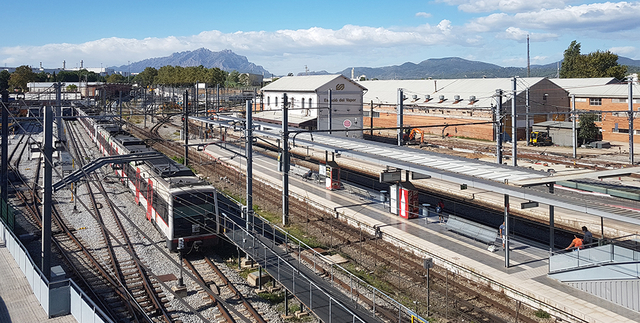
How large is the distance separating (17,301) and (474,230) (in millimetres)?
14563

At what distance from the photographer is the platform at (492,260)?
41.2 feet

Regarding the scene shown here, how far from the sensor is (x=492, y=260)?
15992mm

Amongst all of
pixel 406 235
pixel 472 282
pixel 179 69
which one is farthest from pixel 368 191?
pixel 179 69

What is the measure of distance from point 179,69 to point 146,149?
68.5 m

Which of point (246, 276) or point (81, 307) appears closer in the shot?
point (81, 307)

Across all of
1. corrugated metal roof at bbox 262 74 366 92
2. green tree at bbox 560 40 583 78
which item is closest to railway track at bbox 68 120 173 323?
corrugated metal roof at bbox 262 74 366 92

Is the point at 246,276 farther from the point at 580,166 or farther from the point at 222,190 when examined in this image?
the point at 580,166

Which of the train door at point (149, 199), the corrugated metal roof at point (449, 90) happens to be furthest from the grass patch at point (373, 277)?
the corrugated metal roof at point (449, 90)

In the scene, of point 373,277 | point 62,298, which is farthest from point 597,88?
point 62,298

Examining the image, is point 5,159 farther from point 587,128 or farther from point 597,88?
point 597,88

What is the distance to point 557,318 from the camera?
12.3 metres

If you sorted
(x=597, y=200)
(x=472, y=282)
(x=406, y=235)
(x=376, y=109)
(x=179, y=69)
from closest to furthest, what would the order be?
(x=597, y=200), (x=472, y=282), (x=406, y=235), (x=376, y=109), (x=179, y=69)

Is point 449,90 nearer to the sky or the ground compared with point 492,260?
nearer to the sky

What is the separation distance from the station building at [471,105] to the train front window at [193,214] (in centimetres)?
Answer: 2763
